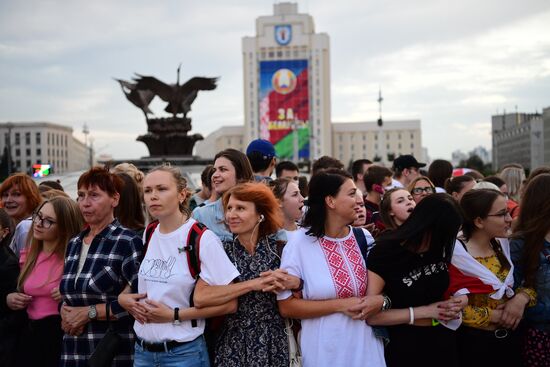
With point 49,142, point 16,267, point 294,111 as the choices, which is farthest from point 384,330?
point 49,142

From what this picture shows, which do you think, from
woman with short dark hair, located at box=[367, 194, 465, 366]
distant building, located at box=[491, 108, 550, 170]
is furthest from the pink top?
distant building, located at box=[491, 108, 550, 170]

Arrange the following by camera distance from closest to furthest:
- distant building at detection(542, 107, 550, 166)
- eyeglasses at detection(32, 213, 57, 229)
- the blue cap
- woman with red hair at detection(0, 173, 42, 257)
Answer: eyeglasses at detection(32, 213, 57, 229) → the blue cap → woman with red hair at detection(0, 173, 42, 257) → distant building at detection(542, 107, 550, 166)

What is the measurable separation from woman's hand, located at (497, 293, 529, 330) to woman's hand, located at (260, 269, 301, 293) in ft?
4.79

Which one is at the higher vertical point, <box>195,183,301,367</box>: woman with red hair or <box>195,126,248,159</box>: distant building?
<box>195,126,248,159</box>: distant building

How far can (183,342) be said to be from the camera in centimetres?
309

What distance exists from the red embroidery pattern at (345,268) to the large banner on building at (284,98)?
270 ft

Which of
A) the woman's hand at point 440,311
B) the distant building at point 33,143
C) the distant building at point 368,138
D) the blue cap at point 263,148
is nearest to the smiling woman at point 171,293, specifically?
the woman's hand at point 440,311

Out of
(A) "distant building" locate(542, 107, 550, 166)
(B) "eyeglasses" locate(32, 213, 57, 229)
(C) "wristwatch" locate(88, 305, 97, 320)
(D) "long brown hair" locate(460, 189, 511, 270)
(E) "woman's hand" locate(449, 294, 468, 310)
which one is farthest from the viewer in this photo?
(A) "distant building" locate(542, 107, 550, 166)

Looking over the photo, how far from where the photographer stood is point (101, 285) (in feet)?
11.0

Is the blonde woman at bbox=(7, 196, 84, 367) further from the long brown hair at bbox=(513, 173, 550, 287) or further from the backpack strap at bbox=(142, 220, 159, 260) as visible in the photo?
the long brown hair at bbox=(513, 173, 550, 287)

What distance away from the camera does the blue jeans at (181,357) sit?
3037 mm

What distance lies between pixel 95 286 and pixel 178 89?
22670 millimetres

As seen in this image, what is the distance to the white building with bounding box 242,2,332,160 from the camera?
8600 cm

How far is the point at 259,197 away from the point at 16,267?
2105mm
